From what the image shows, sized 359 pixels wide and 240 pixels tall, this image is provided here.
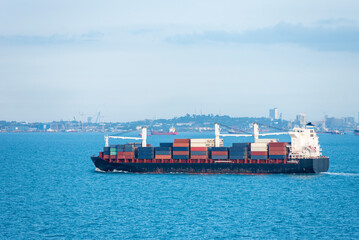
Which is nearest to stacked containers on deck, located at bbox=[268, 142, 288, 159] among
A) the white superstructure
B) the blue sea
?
the white superstructure

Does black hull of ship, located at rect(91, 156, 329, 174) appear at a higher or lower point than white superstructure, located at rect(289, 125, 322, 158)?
lower

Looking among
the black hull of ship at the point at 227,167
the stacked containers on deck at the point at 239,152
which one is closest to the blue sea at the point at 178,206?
the black hull of ship at the point at 227,167

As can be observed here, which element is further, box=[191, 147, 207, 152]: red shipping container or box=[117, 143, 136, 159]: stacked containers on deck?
box=[117, 143, 136, 159]: stacked containers on deck

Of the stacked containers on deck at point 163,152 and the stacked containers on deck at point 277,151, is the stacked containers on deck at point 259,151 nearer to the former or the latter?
the stacked containers on deck at point 277,151

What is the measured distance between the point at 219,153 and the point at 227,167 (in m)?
2.38

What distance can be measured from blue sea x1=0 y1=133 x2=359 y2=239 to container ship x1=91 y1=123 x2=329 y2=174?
6.01 feet

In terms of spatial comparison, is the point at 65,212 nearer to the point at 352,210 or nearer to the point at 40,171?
the point at 352,210

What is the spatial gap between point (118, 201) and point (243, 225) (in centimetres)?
1634

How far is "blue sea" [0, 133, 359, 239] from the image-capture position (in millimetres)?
44469

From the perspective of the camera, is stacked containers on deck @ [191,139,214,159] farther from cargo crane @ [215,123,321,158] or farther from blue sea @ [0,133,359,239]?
blue sea @ [0,133,359,239]

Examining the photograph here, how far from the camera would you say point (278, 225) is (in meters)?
46.6

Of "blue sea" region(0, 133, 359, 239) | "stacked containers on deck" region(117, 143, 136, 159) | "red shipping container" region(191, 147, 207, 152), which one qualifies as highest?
"red shipping container" region(191, 147, 207, 152)

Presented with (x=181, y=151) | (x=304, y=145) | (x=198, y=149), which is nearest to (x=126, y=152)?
(x=181, y=151)

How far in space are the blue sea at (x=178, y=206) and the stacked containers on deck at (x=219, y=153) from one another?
334 cm
